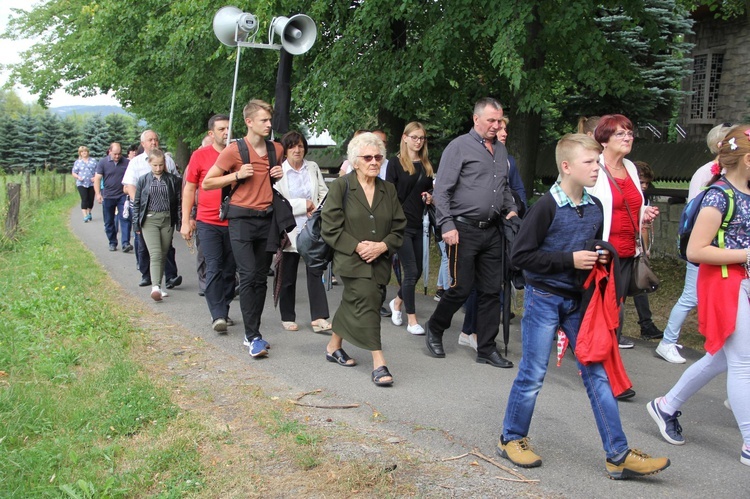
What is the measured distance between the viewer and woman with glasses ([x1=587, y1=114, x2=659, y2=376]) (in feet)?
19.3

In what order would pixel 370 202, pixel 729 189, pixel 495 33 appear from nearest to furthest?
pixel 729 189 < pixel 370 202 < pixel 495 33

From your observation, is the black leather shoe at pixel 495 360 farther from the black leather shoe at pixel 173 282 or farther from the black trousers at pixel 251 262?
the black leather shoe at pixel 173 282

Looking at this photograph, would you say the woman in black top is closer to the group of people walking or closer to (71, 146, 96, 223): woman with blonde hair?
the group of people walking

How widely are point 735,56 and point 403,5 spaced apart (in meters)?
14.8

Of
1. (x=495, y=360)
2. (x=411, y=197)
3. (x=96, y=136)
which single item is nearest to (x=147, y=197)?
(x=411, y=197)

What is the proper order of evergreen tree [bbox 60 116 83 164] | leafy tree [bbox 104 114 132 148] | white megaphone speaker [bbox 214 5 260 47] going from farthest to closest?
leafy tree [bbox 104 114 132 148], evergreen tree [bbox 60 116 83 164], white megaphone speaker [bbox 214 5 260 47]

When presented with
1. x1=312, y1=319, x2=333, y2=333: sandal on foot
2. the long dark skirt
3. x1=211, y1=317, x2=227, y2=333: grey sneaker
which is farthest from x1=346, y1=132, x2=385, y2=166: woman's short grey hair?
x1=211, y1=317, x2=227, y2=333: grey sneaker

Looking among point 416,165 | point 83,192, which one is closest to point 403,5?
point 416,165

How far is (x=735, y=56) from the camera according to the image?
22.5m

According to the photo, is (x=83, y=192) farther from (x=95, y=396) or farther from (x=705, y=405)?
(x=705, y=405)

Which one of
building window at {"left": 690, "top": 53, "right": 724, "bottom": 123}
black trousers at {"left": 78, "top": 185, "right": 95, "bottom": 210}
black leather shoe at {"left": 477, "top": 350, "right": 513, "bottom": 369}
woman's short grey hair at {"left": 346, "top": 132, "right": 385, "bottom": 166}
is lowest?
black leather shoe at {"left": 477, "top": 350, "right": 513, "bottom": 369}

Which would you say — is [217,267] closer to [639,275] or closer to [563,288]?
[639,275]

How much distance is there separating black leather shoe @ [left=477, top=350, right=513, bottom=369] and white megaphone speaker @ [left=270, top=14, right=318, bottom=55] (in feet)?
15.3

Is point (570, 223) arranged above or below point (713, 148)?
below
